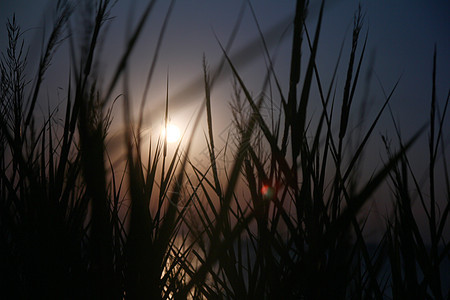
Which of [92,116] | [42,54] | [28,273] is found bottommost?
[28,273]

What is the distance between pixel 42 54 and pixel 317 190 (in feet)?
1.75

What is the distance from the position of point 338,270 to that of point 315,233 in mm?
→ 109

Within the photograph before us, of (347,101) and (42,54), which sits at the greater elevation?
(42,54)

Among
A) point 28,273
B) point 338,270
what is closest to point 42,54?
point 28,273

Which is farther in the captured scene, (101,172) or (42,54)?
(42,54)

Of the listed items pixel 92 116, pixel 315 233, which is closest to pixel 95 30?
pixel 92 116

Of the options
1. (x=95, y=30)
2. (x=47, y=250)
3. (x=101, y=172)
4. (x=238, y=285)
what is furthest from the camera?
(x=238, y=285)

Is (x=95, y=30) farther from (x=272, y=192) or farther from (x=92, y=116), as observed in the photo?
(x=272, y=192)

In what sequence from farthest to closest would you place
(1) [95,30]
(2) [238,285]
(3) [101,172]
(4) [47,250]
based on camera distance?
1. (2) [238,285]
2. (4) [47,250]
3. (1) [95,30]
4. (3) [101,172]

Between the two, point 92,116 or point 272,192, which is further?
point 272,192

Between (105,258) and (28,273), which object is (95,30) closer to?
(105,258)

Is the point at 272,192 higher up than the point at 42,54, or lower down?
lower down

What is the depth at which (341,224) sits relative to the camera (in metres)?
0.49

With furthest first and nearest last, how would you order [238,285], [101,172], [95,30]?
[238,285] → [95,30] → [101,172]
